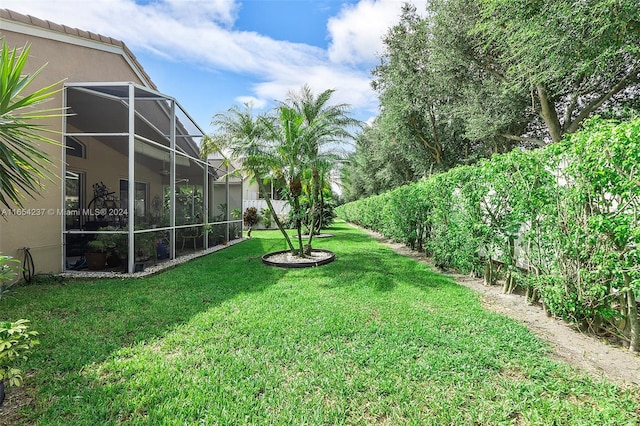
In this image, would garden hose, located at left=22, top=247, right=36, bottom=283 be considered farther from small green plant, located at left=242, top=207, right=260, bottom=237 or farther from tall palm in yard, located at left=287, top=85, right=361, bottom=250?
small green plant, located at left=242, top=207, right=260, bottom=237

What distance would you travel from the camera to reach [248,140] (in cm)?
912

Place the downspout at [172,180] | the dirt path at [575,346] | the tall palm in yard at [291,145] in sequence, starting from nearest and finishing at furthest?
1. the dirt path at [575,346]
2. the downspout at [172,180]
3. the tall palm in yard at [291,145]

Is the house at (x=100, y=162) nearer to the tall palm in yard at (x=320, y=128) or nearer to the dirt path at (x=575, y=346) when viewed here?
the tall palm in yard at (x=320, y=128)

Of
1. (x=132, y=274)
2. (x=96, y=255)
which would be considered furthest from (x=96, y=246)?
(x=132, y=274)

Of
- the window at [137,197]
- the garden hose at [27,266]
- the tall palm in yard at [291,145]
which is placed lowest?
the garden hose at [27,266]

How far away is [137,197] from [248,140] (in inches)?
139

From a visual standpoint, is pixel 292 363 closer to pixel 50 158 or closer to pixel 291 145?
pixel 291 145

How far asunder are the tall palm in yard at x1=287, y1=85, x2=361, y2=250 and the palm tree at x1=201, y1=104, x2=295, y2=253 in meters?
1.22

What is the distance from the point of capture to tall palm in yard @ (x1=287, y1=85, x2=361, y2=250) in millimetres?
9477

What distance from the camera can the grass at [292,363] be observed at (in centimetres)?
242

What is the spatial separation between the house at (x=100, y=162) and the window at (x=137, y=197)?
3cm

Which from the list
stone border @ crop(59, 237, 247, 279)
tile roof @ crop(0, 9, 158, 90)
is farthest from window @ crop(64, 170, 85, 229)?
tile roof @ crop(0, 9, 158, 90)

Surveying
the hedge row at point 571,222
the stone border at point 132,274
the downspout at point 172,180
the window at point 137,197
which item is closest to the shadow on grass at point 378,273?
the hedge row at point 571,222

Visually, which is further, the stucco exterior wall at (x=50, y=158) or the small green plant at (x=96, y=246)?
the small green plant at (x=96, y=246)
